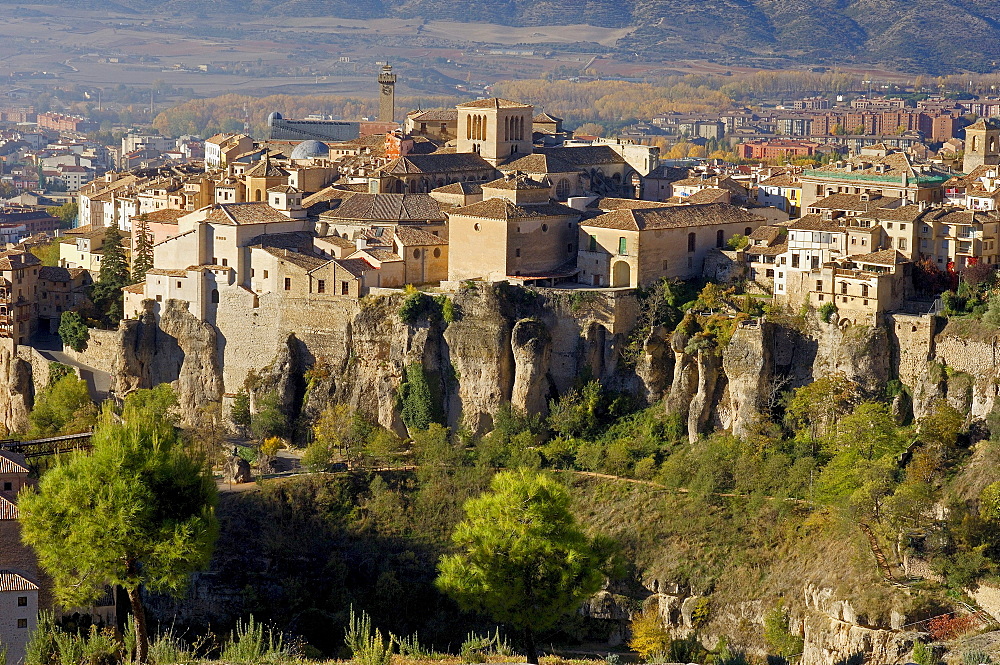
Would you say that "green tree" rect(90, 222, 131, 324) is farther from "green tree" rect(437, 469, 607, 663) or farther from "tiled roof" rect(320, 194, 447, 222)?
"green tree" rect(437, 469, 607, 663)

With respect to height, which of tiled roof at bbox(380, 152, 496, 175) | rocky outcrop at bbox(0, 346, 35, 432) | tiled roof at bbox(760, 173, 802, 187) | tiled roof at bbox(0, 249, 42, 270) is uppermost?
tiled roof at bbox(380, 152, 496, 175)

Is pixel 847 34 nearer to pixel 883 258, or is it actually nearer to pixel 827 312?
pixel 883 258

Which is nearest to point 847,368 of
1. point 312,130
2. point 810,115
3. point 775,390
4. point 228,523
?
point 775,390

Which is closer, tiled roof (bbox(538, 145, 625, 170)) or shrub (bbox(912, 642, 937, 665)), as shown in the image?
shrub (bbox(912, 642, 937, 665))

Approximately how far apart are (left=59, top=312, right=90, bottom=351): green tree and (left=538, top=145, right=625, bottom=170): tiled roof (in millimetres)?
14434

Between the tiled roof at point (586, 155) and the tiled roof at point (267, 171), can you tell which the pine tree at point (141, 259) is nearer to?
the tiled roof at point (267, 171)

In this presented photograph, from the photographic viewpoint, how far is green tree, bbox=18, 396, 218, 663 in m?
32.0

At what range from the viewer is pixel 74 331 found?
52.3m

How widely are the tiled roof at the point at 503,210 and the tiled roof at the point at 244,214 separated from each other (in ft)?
17.0

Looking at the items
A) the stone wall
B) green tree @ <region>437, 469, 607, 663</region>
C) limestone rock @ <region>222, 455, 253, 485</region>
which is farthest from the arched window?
green tree @ <region>437, 469, 607, 663</region>

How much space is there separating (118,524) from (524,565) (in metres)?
7.51

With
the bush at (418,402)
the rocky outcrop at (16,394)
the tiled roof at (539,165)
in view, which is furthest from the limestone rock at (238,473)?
the tiled roof at (539,165)

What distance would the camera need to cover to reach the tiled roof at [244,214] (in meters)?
49.8

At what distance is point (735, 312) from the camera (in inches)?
1794
